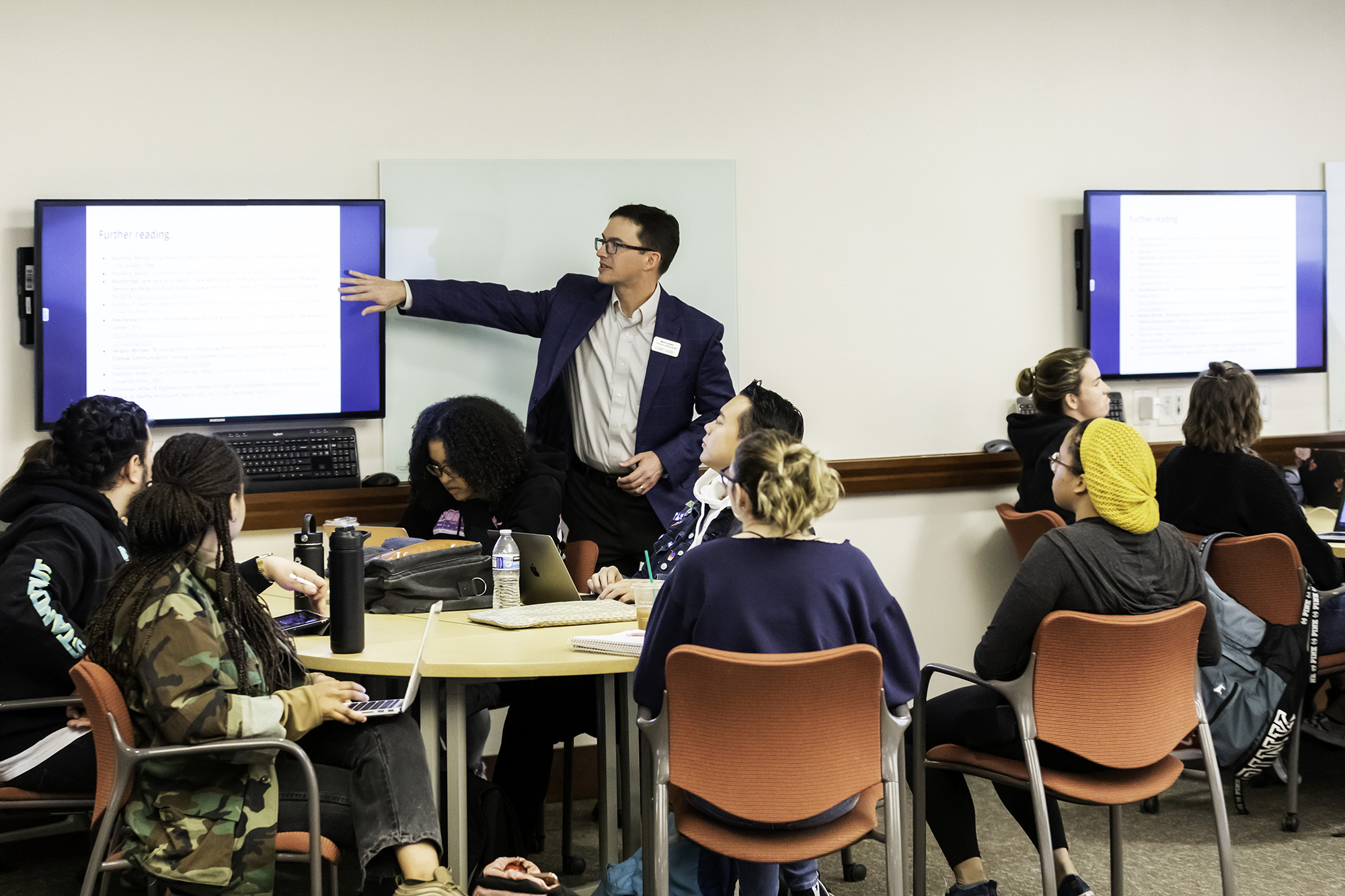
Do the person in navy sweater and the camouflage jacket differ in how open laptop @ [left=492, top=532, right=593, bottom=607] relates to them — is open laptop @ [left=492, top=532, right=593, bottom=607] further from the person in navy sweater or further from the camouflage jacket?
the camouflage jacket

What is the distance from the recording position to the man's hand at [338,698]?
206cm

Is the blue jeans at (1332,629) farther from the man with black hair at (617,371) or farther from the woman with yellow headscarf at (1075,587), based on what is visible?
the man with black hair at (617,371)

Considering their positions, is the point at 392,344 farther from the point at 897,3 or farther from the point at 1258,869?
the point at 1258,869

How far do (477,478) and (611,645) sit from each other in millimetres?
1180

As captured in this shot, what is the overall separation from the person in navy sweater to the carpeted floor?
115 centimetres

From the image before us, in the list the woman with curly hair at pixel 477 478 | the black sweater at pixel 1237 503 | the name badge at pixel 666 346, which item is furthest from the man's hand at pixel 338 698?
the black sweater at pixel 1237 503

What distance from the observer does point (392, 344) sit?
12.5 ft

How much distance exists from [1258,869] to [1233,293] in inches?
95.0

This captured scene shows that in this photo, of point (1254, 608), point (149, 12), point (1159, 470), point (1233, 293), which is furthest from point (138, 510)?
point (1233, 293)

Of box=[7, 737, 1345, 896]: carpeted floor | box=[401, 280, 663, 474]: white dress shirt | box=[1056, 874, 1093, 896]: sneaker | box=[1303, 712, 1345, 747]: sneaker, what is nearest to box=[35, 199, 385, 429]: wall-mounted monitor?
box=[401, 280, 663, 474]: white dress shirt

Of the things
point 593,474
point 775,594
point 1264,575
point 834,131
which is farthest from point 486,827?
point 834,131

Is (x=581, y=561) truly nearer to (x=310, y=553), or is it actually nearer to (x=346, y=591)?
(x=310, y=553)

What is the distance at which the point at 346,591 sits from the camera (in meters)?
2.25

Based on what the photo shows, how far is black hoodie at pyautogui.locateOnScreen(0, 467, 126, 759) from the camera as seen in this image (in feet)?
7.68
